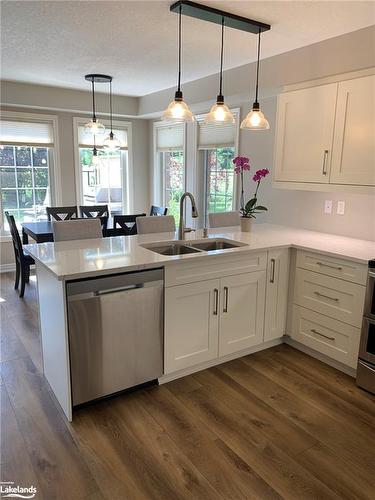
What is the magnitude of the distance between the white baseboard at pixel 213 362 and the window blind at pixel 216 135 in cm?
249

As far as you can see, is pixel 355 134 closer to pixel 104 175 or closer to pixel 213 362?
pixel 213 362

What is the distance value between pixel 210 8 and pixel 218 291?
1946 millimetres

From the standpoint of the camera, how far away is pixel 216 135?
476 centimetres

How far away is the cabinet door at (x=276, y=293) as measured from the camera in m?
2.98

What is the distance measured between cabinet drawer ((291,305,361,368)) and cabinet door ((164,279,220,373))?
31.4 inches

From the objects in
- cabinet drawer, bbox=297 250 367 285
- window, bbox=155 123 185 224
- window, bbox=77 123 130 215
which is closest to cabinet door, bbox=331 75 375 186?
cabinet drawer, bbox=297 250 367 285

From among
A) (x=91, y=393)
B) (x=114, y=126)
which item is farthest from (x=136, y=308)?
(x=114, y=126)

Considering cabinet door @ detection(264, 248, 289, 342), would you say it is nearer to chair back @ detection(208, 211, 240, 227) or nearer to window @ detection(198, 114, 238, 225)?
chair back @ detection(208, 211, 240, 227)

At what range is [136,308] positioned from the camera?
2336mm

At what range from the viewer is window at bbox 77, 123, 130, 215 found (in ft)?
19.1

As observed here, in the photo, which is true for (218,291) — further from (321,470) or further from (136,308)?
(321,470)

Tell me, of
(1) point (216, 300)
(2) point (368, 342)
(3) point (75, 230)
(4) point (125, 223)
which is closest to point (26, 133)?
(4) point (125, 223)

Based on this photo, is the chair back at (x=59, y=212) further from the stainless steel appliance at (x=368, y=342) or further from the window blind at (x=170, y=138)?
the stainless steel appliance at (x=368, y=342)

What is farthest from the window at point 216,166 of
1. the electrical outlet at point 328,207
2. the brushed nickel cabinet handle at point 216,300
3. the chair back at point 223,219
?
the brushed nickel cabinet handle at point 216,300
